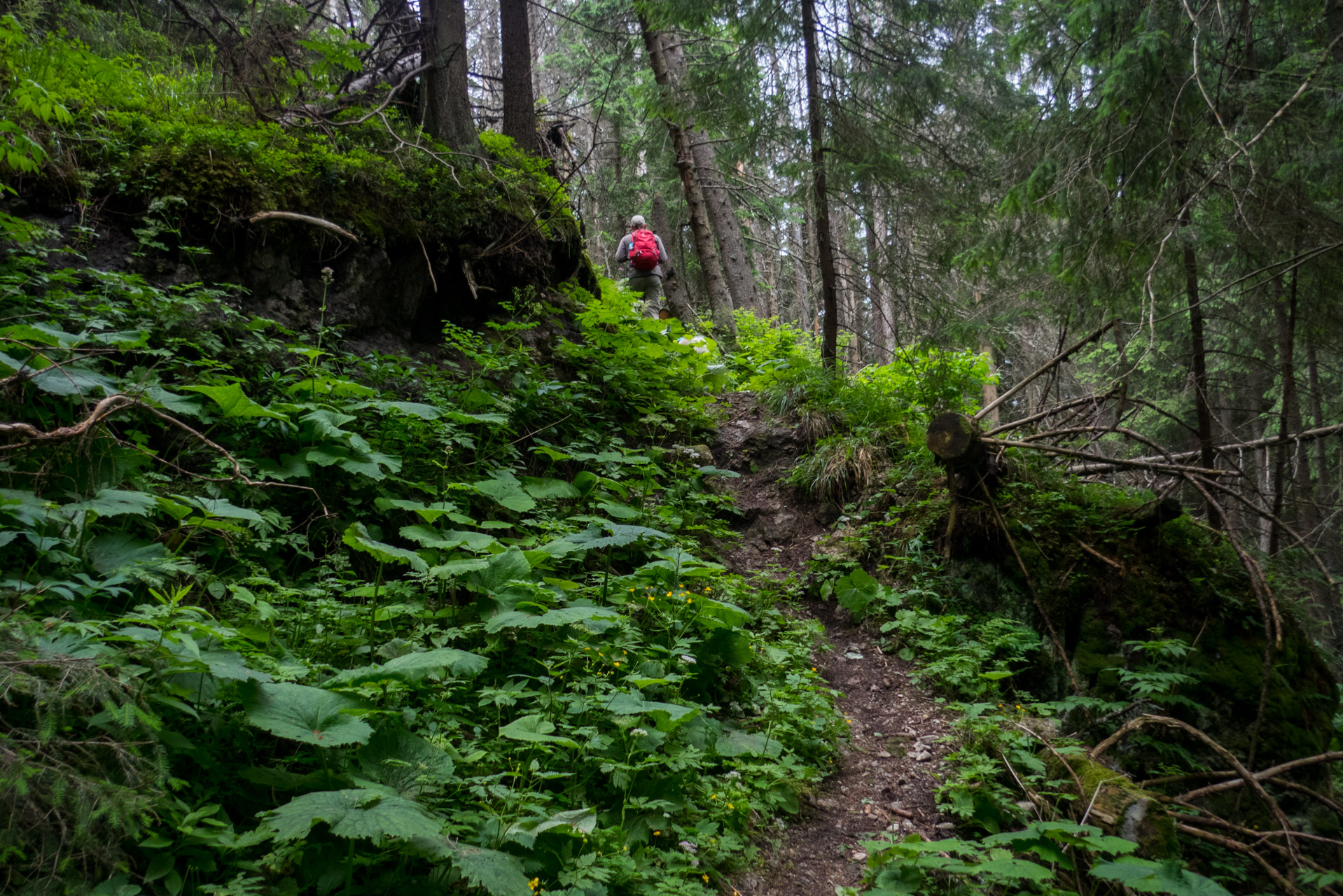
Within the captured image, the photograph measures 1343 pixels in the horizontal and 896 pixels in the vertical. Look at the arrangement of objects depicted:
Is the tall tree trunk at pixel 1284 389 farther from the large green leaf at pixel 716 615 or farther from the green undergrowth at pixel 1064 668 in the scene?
the large green leaf at pixel 716 615

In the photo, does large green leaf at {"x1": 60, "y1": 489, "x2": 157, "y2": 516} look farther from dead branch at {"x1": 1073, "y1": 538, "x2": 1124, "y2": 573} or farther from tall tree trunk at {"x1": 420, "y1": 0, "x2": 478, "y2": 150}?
dead branch at {"x1": 1073, "y1": 538, "x2": 1124, "y2": 573}

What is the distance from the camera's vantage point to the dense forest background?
2.04m

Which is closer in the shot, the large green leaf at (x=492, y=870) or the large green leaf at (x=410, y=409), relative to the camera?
the large green leaf at (x=492, y=870)

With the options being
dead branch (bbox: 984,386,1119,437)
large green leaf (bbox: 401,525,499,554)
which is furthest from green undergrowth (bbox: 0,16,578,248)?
dead branch (bbox: 984,386,1119,437)

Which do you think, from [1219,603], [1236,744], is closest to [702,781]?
[1236,744]

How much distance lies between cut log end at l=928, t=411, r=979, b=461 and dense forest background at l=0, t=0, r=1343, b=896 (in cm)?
3

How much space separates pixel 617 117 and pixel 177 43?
963 centimetres

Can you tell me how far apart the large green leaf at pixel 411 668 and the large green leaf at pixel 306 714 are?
19 cm

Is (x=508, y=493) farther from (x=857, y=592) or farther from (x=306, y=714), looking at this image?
(x=857, y=592)

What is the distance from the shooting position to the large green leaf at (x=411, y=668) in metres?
2.26

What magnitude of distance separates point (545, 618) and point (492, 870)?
3.57 feet

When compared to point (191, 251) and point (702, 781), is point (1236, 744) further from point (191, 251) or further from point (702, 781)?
point (191, 251)

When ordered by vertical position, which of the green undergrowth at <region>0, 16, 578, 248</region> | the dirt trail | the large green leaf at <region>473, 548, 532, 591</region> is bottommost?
the dirt trail

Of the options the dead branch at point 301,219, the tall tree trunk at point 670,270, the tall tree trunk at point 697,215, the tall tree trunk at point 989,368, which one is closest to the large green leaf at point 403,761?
the dead branch at point 301,219
